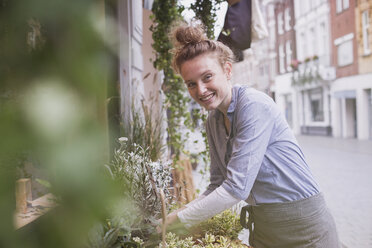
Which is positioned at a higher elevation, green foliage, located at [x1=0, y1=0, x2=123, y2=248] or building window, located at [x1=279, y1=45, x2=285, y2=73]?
building window, located at [x1=279, y1=45, x2=285, y2=73]

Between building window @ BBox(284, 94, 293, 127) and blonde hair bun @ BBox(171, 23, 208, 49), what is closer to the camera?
blonde hair bun @ BBox(171, 23, 208, 49)

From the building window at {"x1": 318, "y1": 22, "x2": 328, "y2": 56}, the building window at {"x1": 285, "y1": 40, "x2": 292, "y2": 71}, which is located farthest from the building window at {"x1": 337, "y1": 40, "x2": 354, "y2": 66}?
the building window at {"x1": 285, "y1": 40, "x2": 292, "y2": 71}

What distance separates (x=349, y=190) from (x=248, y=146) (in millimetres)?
4560

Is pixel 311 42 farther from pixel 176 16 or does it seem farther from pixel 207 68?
pixel 207 68

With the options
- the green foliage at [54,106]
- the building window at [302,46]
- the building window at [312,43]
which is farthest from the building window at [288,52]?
the green foliage at [54,106]

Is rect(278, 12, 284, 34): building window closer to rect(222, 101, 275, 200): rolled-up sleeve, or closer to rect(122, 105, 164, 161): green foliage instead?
rect(122, 105, 164, 161): green foliage

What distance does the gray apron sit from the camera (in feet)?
4.53

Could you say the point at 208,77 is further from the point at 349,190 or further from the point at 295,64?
the point at 295,64

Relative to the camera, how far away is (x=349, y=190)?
5.25m

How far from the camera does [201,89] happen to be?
4.33ft

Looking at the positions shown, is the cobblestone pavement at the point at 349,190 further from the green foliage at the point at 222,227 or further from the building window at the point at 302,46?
the building window at the point at 302,46

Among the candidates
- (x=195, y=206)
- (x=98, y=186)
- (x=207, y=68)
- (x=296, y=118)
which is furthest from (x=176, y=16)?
(x=296, y=118)

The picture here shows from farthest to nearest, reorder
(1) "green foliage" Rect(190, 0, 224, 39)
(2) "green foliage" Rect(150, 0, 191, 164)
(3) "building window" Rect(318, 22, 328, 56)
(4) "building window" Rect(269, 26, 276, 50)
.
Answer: (4) "building window" Rect(269, 26, 276, 50) → (3) "building window" Rect(318, 22, 328, 56) → (2) "green foliage" Rect(150, 0, 191, 164) → (1) "green foliage" Rect(190, 0, 224, 39)

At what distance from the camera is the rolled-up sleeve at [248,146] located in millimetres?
1218
